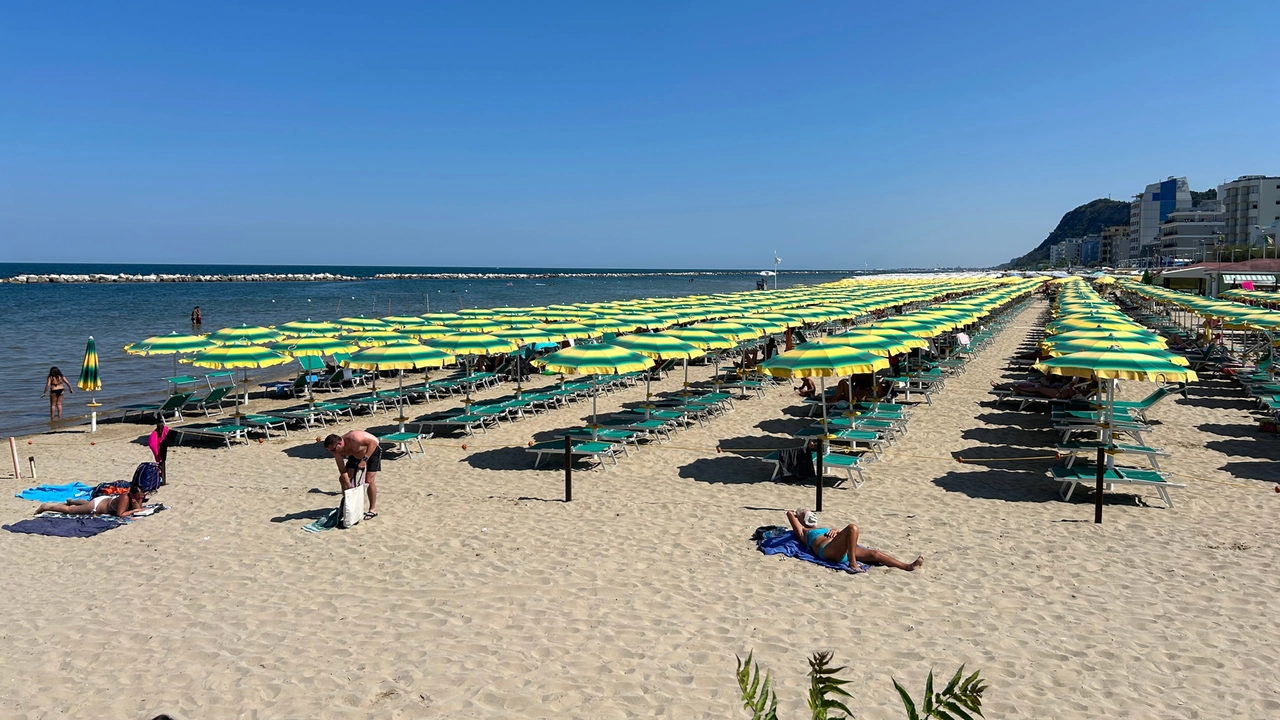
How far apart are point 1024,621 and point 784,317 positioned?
14.7 meters

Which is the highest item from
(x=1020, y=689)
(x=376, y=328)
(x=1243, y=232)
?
(x=1243, y=232)

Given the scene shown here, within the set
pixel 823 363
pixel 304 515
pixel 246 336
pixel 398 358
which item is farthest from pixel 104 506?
pixel 246 336

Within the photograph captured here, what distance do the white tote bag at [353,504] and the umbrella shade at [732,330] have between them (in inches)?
310

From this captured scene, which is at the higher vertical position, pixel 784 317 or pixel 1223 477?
pixel 784 317

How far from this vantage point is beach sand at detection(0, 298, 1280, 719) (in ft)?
15.3

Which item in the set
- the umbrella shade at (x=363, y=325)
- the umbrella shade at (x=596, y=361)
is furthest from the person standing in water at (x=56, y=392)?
the umbrella shade at (x=596, y=361)

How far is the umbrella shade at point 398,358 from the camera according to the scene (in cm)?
1101

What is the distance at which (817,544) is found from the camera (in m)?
6.73

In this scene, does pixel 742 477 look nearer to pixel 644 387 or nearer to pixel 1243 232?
pixel 644 387

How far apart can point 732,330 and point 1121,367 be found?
7604 millimetres

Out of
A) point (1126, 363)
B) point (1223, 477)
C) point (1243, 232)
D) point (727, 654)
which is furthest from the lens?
point (1243, 232)

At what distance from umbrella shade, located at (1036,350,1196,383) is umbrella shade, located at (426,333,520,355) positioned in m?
8.16

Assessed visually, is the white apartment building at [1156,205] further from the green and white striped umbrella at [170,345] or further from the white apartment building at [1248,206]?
the green and white striped umbrella at [170,345]

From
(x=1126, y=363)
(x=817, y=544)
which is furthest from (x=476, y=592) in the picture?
(x=1126, y=363)
